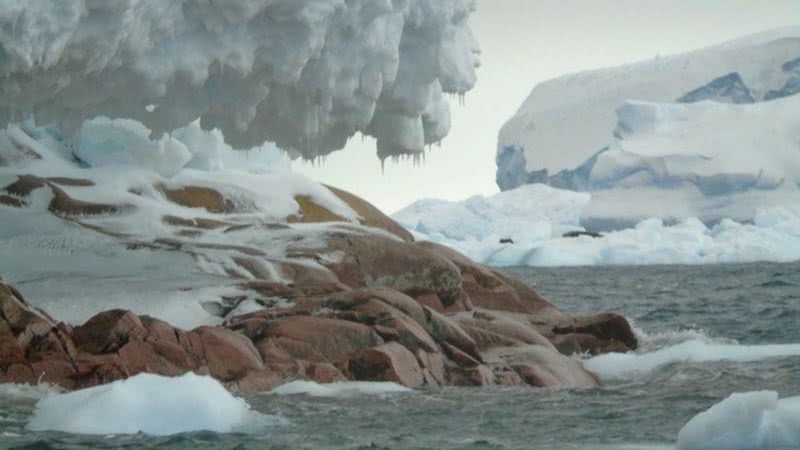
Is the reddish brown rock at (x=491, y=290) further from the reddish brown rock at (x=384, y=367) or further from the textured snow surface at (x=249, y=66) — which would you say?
the reddish brown rock at (x=384, y=367)

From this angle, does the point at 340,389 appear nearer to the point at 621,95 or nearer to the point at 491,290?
the point at 491,290

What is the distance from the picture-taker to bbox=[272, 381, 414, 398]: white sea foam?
12258mm

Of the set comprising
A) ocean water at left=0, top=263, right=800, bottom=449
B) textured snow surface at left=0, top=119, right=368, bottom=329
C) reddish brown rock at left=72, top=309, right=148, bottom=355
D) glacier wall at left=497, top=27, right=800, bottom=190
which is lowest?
ocean water at left=0, top=263, right=800, bottom=449

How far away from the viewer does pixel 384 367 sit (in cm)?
1330

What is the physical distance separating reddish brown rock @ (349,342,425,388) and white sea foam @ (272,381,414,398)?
260 mm

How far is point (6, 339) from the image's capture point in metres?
12.6

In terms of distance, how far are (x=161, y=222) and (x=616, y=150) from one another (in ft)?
164

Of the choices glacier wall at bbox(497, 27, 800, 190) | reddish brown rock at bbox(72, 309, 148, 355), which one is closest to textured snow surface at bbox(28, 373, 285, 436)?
reddish brown rock at bbox(72, 309, 148, 355)

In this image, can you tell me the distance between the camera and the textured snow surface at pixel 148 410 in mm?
9453

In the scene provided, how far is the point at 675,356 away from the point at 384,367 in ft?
16.8

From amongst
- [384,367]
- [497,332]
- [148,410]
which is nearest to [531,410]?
[384,367]

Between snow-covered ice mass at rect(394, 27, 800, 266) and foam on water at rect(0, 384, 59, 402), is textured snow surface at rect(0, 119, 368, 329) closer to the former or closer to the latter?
foam on water at rect(0, 384, 59, 402)

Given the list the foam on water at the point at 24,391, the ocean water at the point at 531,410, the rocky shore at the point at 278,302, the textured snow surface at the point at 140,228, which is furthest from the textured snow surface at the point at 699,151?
the foam on water at the point at 24,391

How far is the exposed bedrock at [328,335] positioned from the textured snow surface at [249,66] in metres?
1.90
